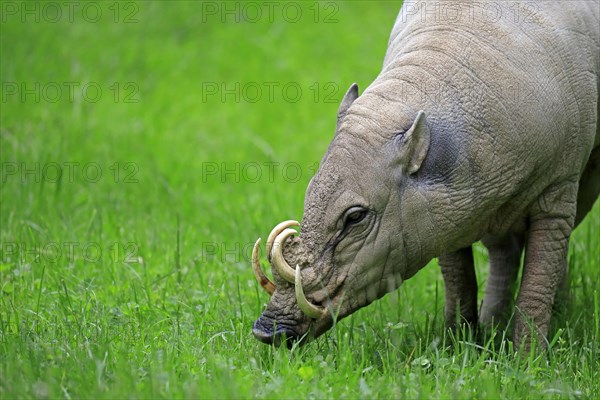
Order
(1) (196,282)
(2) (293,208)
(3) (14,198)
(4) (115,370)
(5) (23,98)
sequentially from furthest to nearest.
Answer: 1. (5) (23,98)
2. (2) (293,208)
3. (3) (14,198)
4. (1) (196,282)
5. (4) (115,370)

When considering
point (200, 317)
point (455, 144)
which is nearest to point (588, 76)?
point (455, 144)

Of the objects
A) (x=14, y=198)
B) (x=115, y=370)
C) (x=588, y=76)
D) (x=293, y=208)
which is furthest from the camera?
(x=293, y=208)

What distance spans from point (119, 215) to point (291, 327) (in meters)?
3.33

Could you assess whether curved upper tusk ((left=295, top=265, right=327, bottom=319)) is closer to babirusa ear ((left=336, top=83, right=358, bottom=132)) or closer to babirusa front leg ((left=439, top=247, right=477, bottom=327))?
babirusa ear ((left=336, top=83, right=358, bottom=132))

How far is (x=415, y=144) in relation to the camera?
4602 mm

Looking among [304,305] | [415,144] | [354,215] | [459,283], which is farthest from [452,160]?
[459,283]

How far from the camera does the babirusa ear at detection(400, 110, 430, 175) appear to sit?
15.0ft

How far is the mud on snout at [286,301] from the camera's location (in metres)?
4.53

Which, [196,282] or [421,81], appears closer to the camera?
[421,81]

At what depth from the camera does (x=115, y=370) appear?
4281 millimetres

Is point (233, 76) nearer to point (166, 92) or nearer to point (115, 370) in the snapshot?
point (166, 92)

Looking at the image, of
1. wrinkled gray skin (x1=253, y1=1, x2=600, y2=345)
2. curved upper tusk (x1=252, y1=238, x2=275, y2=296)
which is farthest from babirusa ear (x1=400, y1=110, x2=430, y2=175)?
curved upper tusk (x1=252, y1=238, x2=275, y2=296)

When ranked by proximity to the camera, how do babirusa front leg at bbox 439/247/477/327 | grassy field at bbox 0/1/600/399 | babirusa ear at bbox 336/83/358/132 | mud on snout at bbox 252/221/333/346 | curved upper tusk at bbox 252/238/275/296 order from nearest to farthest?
1. grassy field at bbox 0/1/600/399
2. mud on snout at bbox 252/221/333/346
3. curved upper tusk at bbox 252/238/275/296
4. babirusa ear at bbox 336/83/358/132
5. babirusa front leg at bbox 439/247/477/327

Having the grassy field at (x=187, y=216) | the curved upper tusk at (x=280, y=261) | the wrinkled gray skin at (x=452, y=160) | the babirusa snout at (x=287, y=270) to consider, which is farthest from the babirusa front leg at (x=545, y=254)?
the curved upper tusk at (x=280, y=261)
